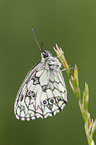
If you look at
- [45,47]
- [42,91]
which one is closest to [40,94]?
[42,91]

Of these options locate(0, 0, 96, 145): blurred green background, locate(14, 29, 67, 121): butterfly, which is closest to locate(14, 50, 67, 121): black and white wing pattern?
locate(14, 29, 67, 121): butterfly

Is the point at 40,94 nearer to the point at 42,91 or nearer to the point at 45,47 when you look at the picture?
the point at 42,91

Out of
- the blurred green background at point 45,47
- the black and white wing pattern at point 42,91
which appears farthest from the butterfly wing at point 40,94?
the blurred green background at point 45,47

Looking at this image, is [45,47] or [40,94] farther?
[45,47]

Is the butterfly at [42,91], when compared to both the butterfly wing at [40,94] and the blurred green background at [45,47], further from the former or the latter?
the blurred green background at [45,47]

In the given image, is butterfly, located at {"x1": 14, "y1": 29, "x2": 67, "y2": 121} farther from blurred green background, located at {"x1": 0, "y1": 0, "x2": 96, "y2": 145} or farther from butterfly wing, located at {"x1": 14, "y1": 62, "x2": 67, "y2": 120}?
blurred green background, located at {"x1": 0, "y1": 0, "x2": 96, "y2": 145}

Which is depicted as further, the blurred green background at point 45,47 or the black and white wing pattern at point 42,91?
the blurred green background at point 45,47
